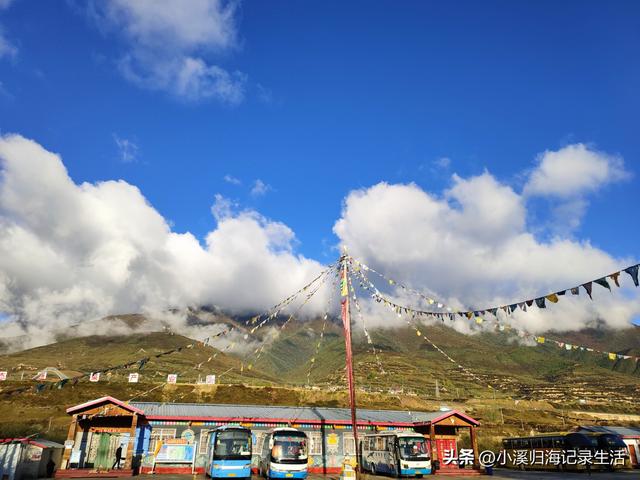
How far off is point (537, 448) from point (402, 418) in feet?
52.7

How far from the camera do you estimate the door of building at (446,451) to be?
39.8m

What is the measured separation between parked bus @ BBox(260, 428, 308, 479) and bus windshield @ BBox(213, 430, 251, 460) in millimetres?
1543

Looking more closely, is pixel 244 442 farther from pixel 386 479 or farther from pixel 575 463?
pixel 575 463

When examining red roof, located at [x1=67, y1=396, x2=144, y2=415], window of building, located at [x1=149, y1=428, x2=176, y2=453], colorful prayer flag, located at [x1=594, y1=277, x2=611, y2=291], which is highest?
colorful prayer flag, located at [x1=594, y1=277, x2=611, y2=291]

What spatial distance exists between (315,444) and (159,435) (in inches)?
497

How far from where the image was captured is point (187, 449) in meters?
34.0

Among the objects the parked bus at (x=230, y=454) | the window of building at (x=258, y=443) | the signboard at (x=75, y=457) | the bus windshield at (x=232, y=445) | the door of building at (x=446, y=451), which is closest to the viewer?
the parked bus at (x=230, y=454)

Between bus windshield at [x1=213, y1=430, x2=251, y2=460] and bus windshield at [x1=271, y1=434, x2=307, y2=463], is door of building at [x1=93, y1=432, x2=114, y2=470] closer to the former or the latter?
bus windshield at [x1=213, y1=430, x2=251, y2=460]

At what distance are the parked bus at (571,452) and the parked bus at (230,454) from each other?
1183 inches

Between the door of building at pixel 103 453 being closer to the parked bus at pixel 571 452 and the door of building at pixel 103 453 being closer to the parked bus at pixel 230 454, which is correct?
the parked bus at pixel 230 454

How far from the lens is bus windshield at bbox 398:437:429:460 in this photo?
30500 mm

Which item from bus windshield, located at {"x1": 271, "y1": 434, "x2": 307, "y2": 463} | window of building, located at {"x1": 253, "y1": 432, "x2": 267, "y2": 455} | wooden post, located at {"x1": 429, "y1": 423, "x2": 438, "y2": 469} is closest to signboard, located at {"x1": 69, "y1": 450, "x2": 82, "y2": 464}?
window of building, located at {"x1": 253, "y1": 432, "x2": 267, "y2": 455}

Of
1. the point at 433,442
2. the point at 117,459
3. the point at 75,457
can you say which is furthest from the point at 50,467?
the point at 433,442

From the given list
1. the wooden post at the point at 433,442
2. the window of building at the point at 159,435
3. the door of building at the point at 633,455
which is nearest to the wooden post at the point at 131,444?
the window of building at the point at 159,435
